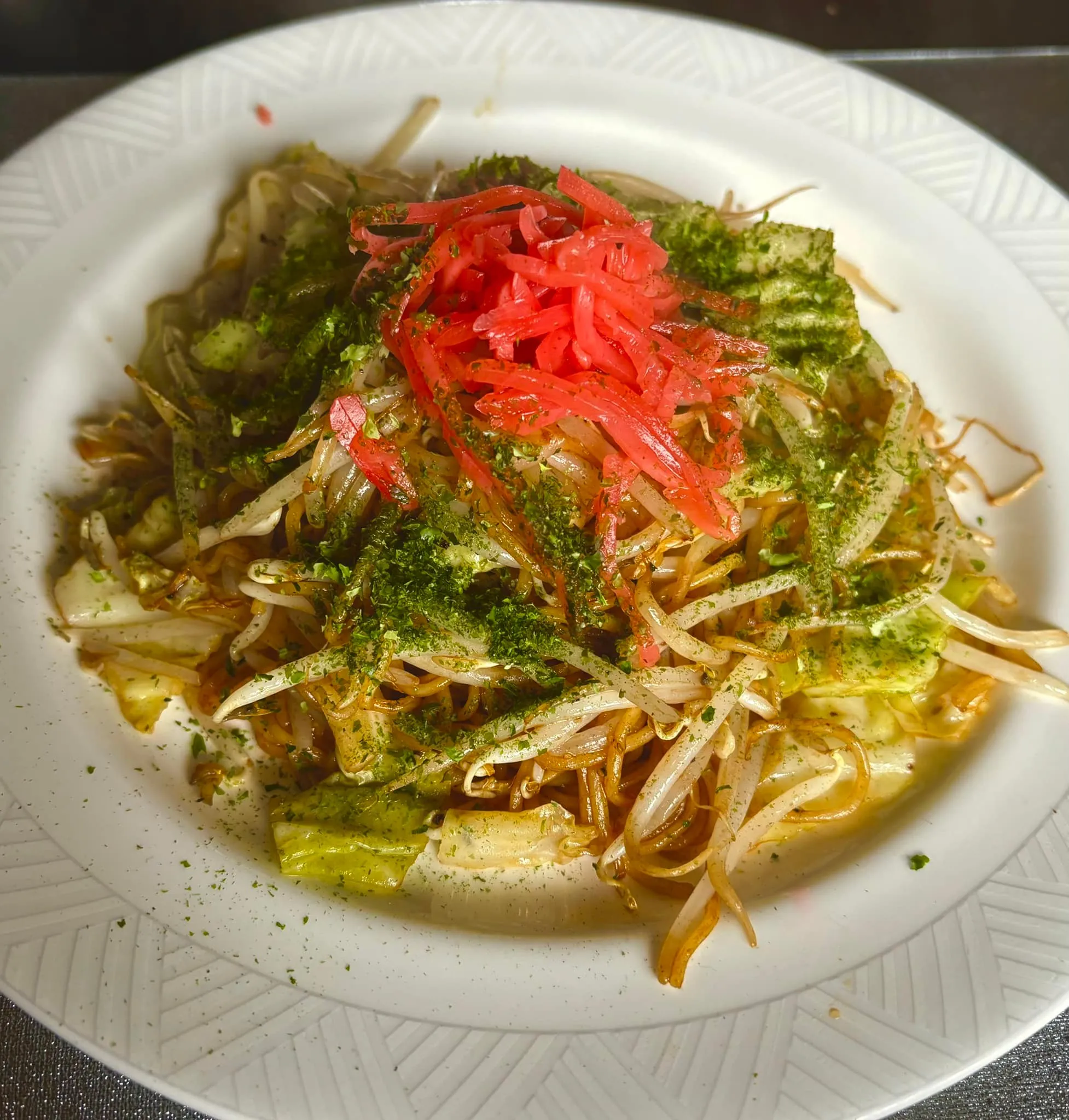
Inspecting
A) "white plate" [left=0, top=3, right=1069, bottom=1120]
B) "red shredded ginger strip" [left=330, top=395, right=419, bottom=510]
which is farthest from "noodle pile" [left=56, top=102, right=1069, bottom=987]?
"white plate" [left=0, top=3, right=1069, bottom=1120]

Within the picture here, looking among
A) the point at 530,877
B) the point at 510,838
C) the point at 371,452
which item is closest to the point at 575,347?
the point at 371,452

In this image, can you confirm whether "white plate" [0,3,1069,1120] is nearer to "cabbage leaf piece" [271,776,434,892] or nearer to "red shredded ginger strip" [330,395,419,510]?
"cabbage leaf piece" [271,776,434,892]

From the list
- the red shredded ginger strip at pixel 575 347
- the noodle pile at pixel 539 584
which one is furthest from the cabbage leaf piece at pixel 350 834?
the red shredded ginger strip at pixel 575 347

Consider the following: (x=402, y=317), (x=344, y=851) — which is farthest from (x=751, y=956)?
(x=402, y=317)

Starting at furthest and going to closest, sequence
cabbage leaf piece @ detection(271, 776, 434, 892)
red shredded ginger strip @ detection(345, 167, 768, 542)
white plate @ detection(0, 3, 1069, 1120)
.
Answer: cabbage leaf piece @ detection(271, 776, 434, 892) → red shredded ginger strip @ detection(345, 167, 768, 542) → white plate @ detection(0, 3, 1069, 1120)

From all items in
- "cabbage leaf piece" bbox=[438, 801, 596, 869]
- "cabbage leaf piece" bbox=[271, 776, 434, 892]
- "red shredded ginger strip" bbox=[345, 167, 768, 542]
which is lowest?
"cabbage leaf piece" bbox=[271, 776, 434, 892]

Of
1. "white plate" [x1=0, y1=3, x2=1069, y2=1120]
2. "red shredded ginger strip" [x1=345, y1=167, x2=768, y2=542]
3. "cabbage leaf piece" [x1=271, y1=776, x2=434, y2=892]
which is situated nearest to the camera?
"white plate" [x1=0, y1=3, x2=1069, y2=1120]
